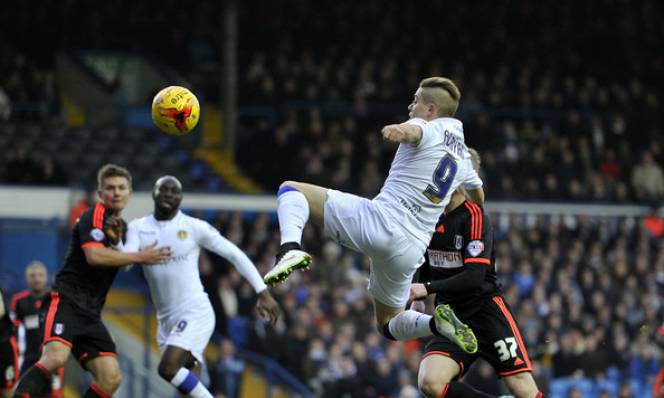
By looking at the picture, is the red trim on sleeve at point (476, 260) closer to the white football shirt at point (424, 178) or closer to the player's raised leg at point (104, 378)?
the white football shirt at point (424, 178)

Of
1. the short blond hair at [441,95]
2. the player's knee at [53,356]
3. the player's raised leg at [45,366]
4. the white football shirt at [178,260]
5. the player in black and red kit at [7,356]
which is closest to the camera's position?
the short blond hair at [441,95]

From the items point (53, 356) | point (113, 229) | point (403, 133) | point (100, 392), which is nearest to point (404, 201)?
point (403, 133)

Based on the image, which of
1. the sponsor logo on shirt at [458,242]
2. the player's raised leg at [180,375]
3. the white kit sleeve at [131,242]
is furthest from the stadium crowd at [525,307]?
the sponsor logo on shirt at [458,242]

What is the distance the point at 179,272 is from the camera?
10.1m

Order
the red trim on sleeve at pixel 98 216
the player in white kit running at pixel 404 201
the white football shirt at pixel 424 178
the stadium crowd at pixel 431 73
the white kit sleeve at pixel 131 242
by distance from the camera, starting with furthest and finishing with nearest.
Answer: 1. the stadium crowd at pixel 431 73
2. the white kit sleeve at pixel 131 242
3. the red trim on sleeve at pixel 98 216
4. the white football shirt at pixel 424 178
5. the player in white kit running at pixel 404 201

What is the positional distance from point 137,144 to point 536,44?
10.6 m

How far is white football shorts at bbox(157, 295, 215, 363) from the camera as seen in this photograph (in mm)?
9922

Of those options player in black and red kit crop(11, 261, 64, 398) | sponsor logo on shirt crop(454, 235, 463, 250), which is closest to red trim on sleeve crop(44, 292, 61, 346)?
player in black and red kit crop(11, 261, 64, 398)

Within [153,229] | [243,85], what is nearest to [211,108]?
[243,85]

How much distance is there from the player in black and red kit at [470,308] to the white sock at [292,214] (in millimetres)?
1454

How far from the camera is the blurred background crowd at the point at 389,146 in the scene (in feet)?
53.7

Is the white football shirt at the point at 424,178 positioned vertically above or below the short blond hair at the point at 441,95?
below

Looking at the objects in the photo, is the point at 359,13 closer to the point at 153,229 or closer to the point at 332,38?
the point at 332,38

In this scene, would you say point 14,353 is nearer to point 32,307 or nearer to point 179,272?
point 32,307
